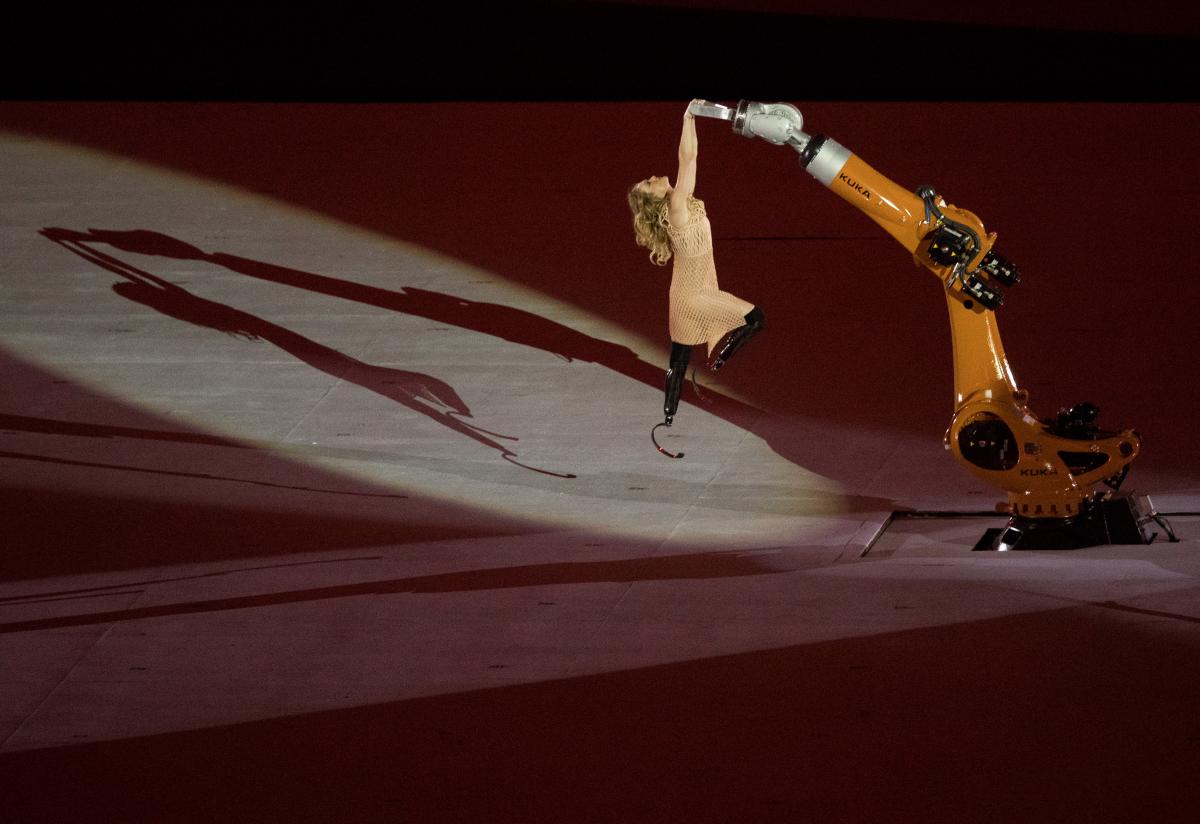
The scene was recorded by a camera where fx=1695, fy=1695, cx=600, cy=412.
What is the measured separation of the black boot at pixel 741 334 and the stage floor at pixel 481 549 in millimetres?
646

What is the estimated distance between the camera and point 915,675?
479cm

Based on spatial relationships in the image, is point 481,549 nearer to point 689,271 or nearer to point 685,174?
point 689,271

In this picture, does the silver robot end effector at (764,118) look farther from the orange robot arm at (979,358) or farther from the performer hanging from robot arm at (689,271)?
the performer hanging from robot arm at (689,271)

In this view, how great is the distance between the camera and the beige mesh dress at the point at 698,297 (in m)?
6.89

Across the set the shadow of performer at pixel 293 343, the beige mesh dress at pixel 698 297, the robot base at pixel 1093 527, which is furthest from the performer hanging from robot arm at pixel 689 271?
the robot base at pixel 1093 527

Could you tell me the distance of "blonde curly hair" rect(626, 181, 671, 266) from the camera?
686cm

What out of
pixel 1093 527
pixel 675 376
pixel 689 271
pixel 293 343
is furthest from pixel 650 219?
pixel 293 343

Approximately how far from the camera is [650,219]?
690 cm

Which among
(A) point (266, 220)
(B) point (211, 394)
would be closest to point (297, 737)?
(B) point (211, 394)

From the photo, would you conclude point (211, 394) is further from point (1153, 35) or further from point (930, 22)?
point (1153, 35)

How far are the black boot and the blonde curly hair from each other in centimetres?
43

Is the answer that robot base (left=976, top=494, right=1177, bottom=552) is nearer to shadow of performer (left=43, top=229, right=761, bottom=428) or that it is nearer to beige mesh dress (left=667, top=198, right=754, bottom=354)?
beige mesh dress (left=667, top=198, right=754, bottom=354)

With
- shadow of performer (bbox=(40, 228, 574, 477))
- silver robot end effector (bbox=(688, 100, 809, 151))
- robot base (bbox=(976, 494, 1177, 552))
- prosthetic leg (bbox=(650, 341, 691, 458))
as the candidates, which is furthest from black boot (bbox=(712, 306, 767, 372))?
robot base (bbox=(976, 494, 1177, 552))

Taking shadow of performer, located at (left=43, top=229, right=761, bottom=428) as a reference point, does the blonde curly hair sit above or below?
above
